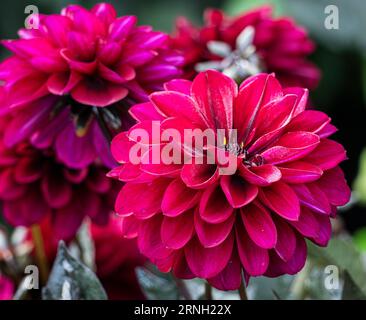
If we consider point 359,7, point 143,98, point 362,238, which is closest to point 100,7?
point 143,98

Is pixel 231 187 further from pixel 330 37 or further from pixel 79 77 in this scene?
pixel 330 37

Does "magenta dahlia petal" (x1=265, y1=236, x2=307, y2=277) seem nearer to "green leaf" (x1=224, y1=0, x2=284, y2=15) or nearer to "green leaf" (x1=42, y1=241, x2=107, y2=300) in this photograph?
"green leaf" (x1=42, y1=241, x2=107, y2=300)

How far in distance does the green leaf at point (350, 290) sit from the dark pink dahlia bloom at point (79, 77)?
13 cm

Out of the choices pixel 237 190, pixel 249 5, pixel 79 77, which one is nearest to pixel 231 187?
pixel 237 190

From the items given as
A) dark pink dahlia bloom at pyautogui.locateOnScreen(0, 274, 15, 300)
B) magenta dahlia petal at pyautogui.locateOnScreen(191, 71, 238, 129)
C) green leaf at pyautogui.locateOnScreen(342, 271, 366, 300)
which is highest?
magenta dahlia petal at pyautogui.locateOnScreen(191, 71, 238, 129)

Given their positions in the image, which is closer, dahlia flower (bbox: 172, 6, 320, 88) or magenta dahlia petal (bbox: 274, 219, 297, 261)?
magenta dahlia petal (bbox: 274, 219, 297, 261)

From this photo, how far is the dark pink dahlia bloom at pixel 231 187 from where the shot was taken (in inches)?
11.3

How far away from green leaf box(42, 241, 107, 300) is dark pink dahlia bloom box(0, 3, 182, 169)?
50 mm

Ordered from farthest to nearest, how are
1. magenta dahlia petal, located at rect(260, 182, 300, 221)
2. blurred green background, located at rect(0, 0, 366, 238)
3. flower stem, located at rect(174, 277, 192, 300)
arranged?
blurred green background, located at rect(0, 0, 366, 238), flower stem, located at rect(174, 277, 192, 300), magenta dahlia petal, located at rect(260, 182, 300, 221)

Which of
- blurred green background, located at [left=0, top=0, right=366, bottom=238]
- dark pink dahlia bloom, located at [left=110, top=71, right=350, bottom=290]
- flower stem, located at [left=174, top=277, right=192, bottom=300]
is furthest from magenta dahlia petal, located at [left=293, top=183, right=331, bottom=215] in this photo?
blurred green background, located at [left=0, top=0, right=366, bottom=238]

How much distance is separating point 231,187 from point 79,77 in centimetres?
10

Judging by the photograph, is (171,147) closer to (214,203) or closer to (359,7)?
(214,203)

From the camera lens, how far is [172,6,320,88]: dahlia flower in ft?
1.44

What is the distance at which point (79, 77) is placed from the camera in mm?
354
